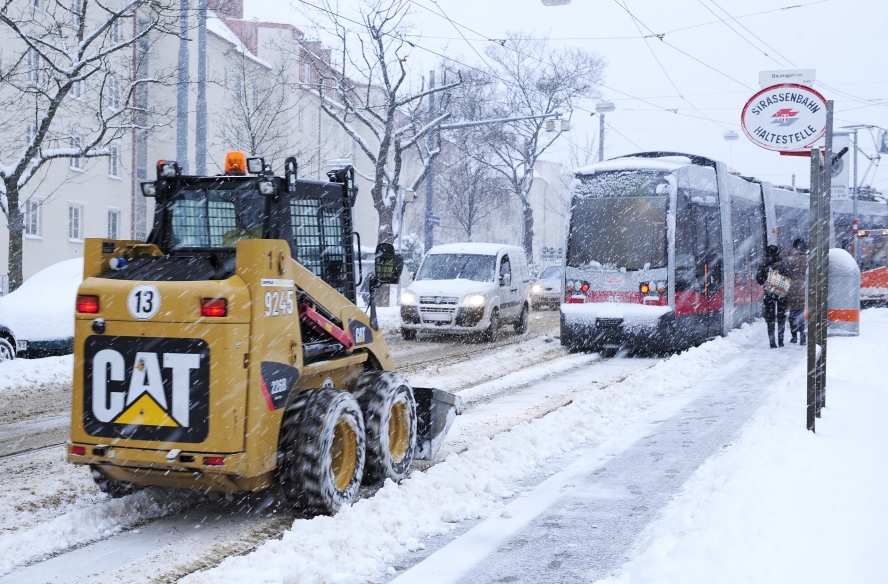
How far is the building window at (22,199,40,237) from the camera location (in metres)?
29.3

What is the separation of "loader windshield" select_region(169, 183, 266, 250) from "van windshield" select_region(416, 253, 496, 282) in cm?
1265

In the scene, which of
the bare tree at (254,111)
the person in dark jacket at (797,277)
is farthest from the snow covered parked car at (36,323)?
the person in dark jacket at (797,277)

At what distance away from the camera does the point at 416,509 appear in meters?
5.89

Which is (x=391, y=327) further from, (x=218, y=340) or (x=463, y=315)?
(x=218, y=340)

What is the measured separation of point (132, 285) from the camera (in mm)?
5328

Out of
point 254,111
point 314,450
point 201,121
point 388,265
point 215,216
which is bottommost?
point 314,450

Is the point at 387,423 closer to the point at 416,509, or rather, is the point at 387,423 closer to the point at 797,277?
the point at 416,509

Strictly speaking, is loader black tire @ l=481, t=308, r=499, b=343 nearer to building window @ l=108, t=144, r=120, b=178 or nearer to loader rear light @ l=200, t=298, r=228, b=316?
loader rear light @ l=200, t=298, r=228, b=316

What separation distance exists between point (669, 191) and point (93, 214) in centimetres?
2374

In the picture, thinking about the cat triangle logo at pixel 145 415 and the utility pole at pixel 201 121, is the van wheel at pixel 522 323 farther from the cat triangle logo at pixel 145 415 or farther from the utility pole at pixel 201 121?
the cat triangle logo at pixel 145 415

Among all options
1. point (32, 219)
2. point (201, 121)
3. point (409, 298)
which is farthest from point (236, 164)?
point (32, 219)

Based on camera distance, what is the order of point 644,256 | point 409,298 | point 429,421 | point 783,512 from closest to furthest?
point 783,512 → point 429,421 → point 644,256 → point 409,298

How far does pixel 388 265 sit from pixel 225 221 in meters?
1.14

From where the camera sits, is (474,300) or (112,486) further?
(474,300)
